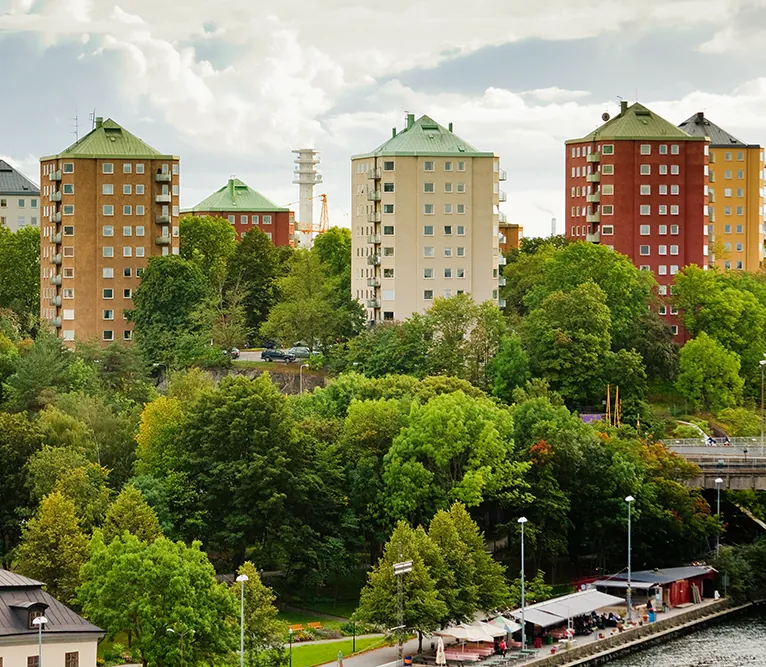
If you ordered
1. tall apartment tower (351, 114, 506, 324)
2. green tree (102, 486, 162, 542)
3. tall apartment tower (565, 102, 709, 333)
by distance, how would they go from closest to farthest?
green tree (102, 486, 162, 542), tall apartment tower (351, 114, 506, 324), tall apartment tower (565, 102, 709, 333)

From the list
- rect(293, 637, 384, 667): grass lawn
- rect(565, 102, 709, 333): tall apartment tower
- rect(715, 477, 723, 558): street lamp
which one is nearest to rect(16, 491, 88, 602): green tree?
rect(293, 637, 384, 667): grass lawn

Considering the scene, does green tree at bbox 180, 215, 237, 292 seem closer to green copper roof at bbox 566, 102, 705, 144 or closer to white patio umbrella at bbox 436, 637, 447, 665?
green copper roof at bbox 566, 102, 705, 144

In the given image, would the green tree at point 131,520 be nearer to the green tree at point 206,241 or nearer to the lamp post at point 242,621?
the lamp post at point 242,621

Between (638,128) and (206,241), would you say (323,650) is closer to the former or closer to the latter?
(638,128)

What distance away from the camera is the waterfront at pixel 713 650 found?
101625 millimetres

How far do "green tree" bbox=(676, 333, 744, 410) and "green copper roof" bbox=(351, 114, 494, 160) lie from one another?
2815cm

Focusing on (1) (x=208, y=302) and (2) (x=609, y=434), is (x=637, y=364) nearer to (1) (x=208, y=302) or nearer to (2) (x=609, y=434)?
(2) (x=609, y=434)

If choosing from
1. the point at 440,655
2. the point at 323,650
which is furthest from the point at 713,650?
the point at 323,650

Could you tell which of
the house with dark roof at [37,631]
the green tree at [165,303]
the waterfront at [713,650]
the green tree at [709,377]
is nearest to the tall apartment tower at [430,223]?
the green tree at [165,303]

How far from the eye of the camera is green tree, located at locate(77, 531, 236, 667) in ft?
281

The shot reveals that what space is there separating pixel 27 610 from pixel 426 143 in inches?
3623

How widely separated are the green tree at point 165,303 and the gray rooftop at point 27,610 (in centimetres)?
7654

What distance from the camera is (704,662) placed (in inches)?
4006

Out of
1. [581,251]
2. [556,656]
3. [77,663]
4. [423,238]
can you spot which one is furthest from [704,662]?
[423,238]
